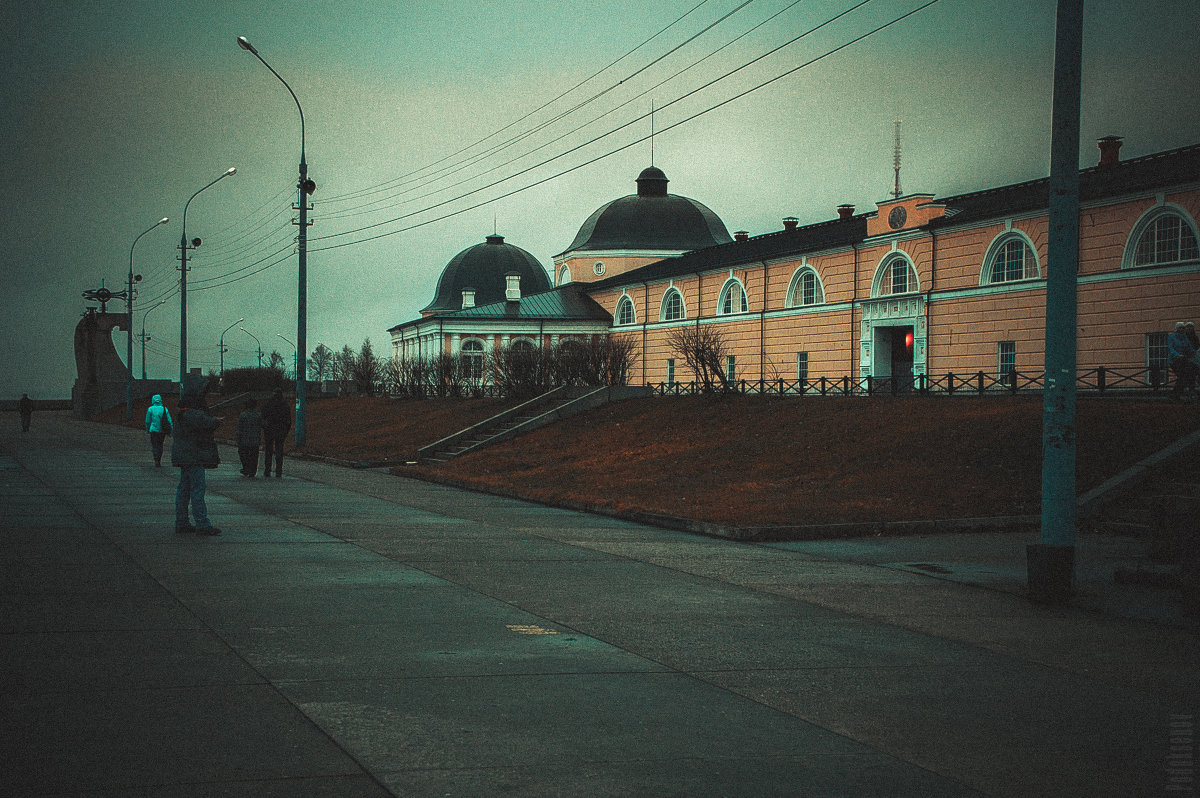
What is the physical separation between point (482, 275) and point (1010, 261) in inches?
2599

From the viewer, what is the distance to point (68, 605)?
9320 mm

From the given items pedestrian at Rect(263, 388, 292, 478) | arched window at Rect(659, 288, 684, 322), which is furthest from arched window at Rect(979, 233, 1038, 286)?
pedestrian at Rect(263, 388, 292, 478)

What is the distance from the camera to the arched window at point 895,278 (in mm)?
51156

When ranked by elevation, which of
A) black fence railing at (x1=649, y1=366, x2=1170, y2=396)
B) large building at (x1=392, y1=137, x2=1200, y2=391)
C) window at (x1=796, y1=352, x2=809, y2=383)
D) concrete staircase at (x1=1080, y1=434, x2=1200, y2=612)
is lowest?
concrete staircase at (x1=1080, y1=434, x2=1200, y2=612)

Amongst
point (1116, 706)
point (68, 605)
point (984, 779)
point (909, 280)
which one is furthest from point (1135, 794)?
point (909, 280)

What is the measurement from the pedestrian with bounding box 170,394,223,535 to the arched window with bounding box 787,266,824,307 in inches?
1774

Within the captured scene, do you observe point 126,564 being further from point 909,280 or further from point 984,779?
point 909,280

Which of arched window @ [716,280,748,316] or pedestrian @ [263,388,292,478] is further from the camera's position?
arched window @ [716,280,748,316]

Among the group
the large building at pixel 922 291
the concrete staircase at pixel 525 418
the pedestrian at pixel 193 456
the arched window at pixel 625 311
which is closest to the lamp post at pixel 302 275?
the concrete staircase at pixel 525 418

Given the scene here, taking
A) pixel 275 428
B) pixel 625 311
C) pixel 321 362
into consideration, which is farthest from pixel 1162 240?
pixel 321 362

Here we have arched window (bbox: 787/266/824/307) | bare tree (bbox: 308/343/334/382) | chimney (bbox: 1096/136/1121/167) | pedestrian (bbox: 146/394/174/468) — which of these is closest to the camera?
pedestrian (bbox: 146/394/174/468)

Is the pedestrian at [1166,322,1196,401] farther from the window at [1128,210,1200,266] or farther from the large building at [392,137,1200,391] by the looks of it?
the window at [1128,210,1200,266]

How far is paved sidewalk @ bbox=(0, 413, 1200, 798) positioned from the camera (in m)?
5.27

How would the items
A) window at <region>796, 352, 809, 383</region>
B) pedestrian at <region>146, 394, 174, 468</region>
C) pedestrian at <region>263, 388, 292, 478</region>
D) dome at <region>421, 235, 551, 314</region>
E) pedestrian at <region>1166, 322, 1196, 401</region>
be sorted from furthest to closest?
dome at <region>421, 235, 551, 314</region>
window at <region>796, 352, 809, 383</region>
pedestrian at <region>146, 394, 174, 468</region>
pedestrian at <region>263, 388, 292, 478</region>
pedestrian at <region>1166, 322, 1196, 401</region>
